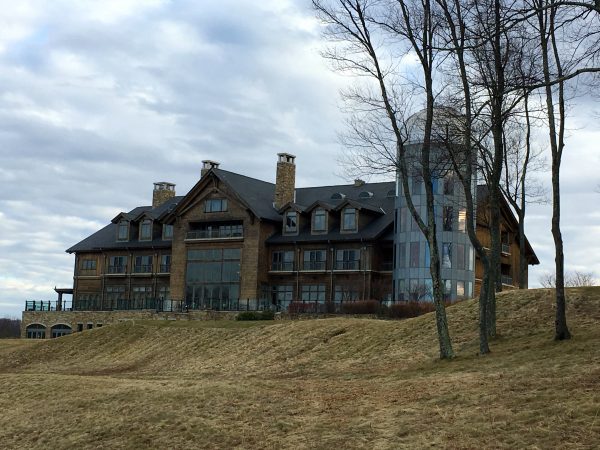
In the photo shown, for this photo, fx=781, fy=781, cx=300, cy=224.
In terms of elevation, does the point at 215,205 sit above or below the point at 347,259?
above

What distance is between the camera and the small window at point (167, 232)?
65250 millimetres

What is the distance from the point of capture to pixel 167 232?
65.7 meters

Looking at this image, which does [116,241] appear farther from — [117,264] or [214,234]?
[214,234]

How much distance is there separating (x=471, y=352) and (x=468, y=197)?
15.6 feet

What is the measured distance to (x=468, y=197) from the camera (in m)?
24.2

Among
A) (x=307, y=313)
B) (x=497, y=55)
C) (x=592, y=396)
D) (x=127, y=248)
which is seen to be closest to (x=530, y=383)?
(x=592, y=396)

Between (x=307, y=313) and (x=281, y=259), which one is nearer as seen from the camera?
(x=307, y=313)

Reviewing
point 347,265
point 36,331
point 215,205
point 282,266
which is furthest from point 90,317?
point 347,265

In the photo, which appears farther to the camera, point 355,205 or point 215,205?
point 215,205

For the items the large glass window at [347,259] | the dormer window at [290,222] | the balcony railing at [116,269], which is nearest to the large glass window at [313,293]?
the large glass window at [347,259]

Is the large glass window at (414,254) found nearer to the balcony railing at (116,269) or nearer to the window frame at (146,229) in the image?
the window frame at (146,229)

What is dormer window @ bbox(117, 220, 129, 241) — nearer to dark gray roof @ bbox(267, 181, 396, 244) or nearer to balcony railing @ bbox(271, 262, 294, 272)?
dark gray roof @ bbox(267, 181, 396, 244)

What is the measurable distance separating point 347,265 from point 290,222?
20.2 ft

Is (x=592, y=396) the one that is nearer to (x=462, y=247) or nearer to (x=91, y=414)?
(x=91, y=414)
